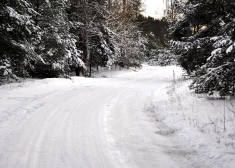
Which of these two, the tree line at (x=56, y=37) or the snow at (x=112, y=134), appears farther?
the tree line at (x=56, y=37)

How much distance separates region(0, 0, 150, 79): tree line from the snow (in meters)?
3.34

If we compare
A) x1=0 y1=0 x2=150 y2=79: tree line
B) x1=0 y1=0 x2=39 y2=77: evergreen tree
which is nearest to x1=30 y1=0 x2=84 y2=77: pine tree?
x1=0 y1=0 x2=150 y2=79: tree line

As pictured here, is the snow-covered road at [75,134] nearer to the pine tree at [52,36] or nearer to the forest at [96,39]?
the forest at [96,39]

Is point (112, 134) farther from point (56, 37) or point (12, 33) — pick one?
point (56, 37)

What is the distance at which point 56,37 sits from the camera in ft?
58.6

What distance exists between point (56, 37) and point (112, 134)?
487 inches

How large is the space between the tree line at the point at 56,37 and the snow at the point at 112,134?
132 inches

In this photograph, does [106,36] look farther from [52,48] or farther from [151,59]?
[151,59]

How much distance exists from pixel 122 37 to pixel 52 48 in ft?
42.6

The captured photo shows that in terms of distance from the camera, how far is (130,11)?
35.2 m

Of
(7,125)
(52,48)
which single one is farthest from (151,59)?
(7,125)

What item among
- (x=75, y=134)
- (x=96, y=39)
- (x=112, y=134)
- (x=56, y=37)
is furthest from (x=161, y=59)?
(x=75, y=134)

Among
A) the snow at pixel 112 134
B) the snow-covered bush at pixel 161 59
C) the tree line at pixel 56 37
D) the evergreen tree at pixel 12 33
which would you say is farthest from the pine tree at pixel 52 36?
the snow-covered bush at pixel 161 59

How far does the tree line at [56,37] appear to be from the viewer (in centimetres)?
1302
